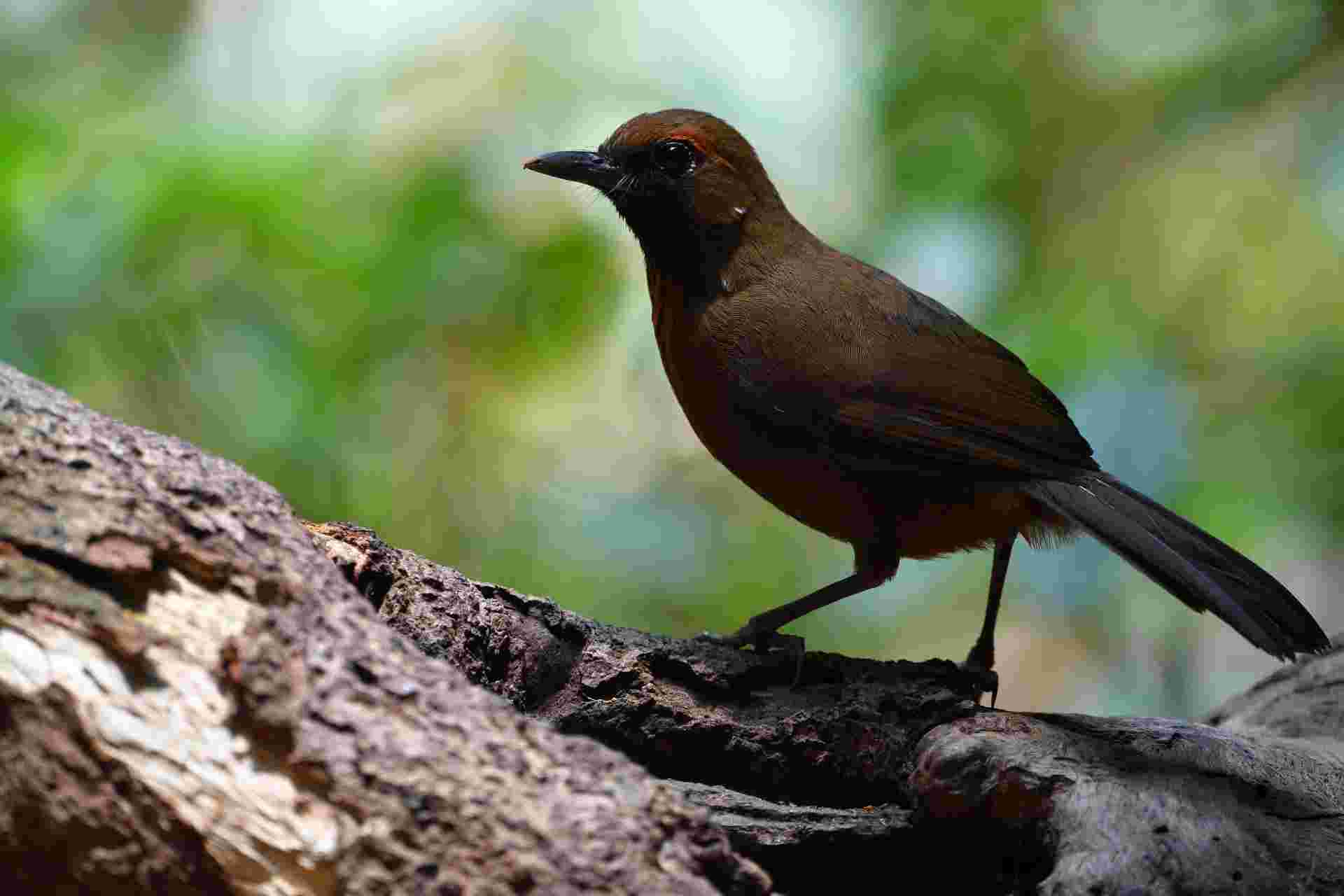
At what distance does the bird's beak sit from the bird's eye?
0.13 metres

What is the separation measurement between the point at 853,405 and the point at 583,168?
46.7 inches

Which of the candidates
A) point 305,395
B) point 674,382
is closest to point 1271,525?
point 674,382

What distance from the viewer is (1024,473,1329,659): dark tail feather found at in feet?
9.19

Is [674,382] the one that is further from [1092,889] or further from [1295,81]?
[1295,81]

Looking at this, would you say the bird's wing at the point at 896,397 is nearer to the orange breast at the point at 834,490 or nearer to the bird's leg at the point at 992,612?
the orange breast at the point at 834,490

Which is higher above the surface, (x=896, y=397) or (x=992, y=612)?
(x=896, y=397)

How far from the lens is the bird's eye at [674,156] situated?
12.6ft

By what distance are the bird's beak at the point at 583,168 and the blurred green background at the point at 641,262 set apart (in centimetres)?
128

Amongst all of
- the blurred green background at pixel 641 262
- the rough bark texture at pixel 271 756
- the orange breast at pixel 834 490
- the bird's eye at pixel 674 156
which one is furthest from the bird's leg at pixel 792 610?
the blurred green background at pixel 641 262

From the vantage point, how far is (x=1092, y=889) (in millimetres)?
2289

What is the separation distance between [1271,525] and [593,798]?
429cm

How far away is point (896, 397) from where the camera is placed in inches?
132

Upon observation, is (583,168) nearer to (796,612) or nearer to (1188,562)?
(796,612)

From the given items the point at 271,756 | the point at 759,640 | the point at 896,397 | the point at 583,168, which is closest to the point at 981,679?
the point at 759,640
